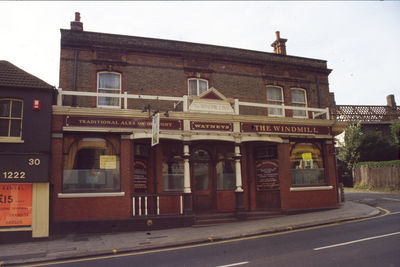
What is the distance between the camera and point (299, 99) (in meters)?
18.5

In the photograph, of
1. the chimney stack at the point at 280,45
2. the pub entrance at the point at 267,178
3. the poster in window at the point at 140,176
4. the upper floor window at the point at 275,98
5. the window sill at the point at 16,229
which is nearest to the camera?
the window sill at the point at 16,229

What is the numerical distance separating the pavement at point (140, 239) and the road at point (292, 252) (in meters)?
0.59

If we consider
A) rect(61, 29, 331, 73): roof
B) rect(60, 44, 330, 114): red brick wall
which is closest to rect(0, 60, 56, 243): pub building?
rect(60, 44, 330, 114): red brick wall

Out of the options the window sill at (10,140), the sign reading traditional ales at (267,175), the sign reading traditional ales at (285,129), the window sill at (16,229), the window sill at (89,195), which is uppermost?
the sign reading traditional ales at (285,129)

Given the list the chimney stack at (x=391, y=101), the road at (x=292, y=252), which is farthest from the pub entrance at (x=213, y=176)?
the chimney stack at (x=391, y=101)

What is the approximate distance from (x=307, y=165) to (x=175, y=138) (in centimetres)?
720

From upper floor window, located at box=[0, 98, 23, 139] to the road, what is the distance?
5.68m

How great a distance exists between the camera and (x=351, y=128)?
1123 inches

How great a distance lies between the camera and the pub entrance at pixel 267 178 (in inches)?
604

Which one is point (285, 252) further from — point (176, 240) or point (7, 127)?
point (7, 127)

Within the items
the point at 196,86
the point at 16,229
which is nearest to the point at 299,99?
the point at 196,86

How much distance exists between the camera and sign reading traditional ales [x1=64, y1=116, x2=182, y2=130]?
40.6 feet

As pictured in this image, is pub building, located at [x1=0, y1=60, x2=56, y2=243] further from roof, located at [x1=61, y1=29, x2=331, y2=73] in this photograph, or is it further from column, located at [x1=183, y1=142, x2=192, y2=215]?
column, located at [x1=183, y1=142, x2=192, y2=215]

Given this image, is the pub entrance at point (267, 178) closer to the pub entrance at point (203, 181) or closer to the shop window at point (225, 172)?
the shop window at point (225, 172)
